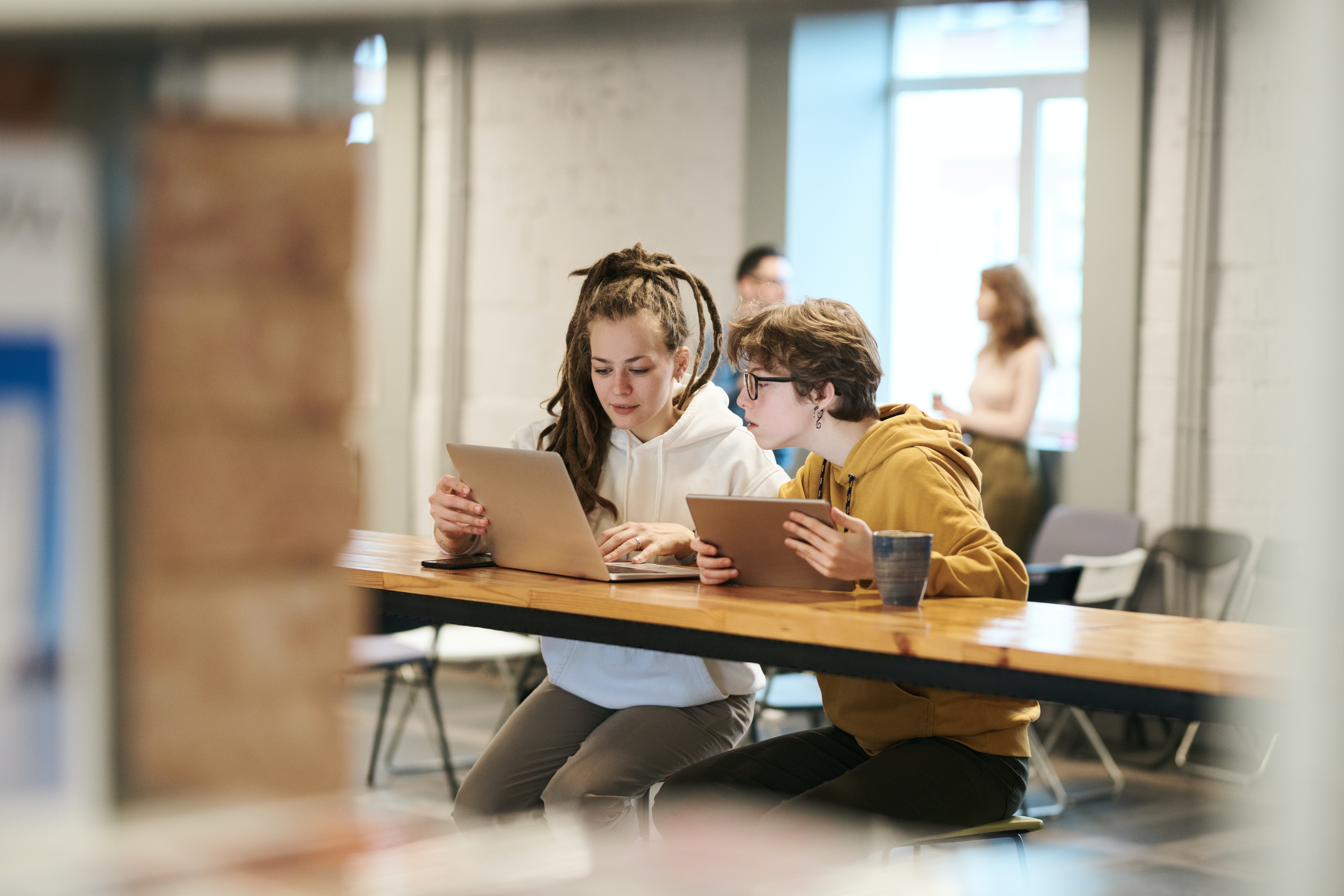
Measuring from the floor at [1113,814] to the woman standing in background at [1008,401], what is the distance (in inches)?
28.8

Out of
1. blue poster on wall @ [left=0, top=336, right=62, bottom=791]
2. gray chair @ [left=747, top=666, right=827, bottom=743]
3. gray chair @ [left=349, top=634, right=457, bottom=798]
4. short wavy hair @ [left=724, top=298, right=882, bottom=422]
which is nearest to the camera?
blue poster on wall @ [left=0, top=336, right=62, bottom=791]

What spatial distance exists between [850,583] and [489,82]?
1532 mm

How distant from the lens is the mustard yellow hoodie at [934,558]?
5.59 feet

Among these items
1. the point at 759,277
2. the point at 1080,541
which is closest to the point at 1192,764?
the point at 1080,541

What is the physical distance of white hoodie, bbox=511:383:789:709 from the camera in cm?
204

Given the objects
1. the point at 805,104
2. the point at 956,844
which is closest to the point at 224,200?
the point at 956,844

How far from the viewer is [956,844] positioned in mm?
1810

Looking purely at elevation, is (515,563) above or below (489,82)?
below

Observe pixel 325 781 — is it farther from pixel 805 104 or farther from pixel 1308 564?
pixel 805 104

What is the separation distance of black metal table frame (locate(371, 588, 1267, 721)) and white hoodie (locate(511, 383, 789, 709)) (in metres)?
0.28

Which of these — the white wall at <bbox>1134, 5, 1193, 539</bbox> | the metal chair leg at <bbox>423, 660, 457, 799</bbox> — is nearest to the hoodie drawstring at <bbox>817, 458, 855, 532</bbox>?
the metal chair leg at <bbox>423, 660, 457, 799</bbox>

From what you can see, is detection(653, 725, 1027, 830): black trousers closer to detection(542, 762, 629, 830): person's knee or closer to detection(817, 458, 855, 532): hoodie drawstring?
detection(542, 762, 629, 830): person's knee

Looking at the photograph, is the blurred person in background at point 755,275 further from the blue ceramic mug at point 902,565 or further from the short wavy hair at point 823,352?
the blue ceramic mug at point 902,565

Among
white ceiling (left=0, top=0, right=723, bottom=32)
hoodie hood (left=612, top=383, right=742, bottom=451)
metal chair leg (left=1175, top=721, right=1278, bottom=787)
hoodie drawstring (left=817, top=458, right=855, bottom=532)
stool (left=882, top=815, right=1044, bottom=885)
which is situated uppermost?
white ceiling (left=0, top=0, right=723, bottom=32)
